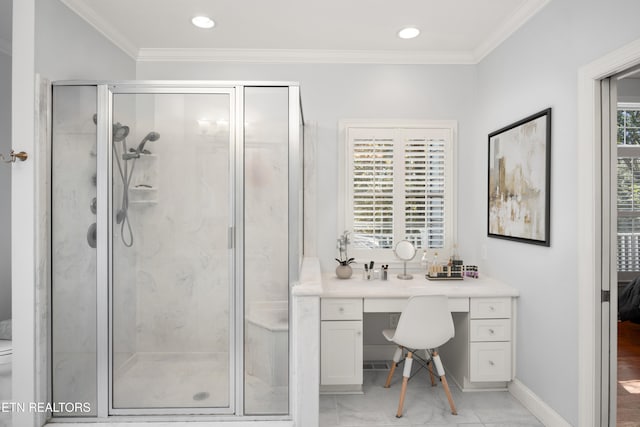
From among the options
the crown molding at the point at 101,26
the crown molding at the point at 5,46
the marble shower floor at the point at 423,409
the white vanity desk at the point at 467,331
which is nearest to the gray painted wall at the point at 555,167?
the white vanity desk at the point at 467,331

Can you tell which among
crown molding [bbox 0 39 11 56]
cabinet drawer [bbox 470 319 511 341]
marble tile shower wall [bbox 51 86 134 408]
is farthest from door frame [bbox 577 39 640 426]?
crown molding [bbox 0 39 11 56]

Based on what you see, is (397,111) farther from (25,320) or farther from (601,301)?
(25,320)

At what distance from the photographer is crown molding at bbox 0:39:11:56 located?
2865 millimetres

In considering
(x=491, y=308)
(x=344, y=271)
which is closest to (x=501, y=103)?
(x=491, y=308)

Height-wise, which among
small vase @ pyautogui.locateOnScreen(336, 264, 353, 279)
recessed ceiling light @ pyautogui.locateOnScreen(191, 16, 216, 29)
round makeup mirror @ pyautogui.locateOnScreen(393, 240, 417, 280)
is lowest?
small vase @ pyautogui.locateOnScreen(336, 264, 353, 279)

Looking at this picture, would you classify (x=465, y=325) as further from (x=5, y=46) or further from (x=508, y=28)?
(x=5, y=46)

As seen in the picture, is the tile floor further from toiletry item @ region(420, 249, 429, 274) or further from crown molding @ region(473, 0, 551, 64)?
crown molding @ region(473, 0, 551, 64)

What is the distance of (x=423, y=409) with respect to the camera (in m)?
2.53

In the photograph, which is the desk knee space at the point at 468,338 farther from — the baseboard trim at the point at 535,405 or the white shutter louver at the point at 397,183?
the white shutter louver at the point at 397,183

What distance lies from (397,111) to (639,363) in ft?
9.04

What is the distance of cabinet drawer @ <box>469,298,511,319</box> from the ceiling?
1.94 metres

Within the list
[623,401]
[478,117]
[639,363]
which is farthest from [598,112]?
[639,363]

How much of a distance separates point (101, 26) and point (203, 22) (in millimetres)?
737

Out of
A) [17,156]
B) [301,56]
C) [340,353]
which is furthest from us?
[301,56]
